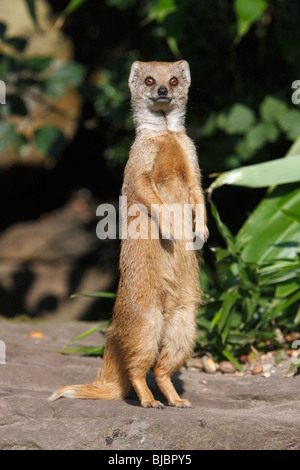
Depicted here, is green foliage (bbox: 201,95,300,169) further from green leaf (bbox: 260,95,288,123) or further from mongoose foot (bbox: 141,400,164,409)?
mongoose foot (bbox: 141,400,164,409)

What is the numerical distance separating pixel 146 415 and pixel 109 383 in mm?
600

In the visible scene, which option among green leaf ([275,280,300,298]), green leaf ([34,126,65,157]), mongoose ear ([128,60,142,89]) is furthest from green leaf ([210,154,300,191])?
green leaf ([34,126,65,157])

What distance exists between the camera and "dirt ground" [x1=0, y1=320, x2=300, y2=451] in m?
3.06

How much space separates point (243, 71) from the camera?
22.6 feet

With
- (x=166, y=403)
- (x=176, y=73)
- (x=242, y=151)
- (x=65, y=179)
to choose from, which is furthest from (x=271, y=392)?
(x=65, y=179)

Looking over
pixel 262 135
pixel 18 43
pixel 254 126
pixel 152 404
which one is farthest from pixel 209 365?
pixel 18 43

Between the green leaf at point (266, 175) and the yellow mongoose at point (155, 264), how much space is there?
0.97 meters

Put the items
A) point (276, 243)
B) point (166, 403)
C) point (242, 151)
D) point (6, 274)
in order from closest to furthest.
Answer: point (166, 403) → point (276, 243) → point (242, 151) → point (6, 274)

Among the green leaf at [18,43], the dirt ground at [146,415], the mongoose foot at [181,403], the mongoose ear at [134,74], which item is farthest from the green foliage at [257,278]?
the green leaf at [18,43]

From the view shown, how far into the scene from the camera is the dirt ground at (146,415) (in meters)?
3.06

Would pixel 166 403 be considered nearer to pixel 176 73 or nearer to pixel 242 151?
pixel 176 73

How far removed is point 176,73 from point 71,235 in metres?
5.43

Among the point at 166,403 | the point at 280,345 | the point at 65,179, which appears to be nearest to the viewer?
the point at 166,403

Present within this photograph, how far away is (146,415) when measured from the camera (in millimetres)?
3242
